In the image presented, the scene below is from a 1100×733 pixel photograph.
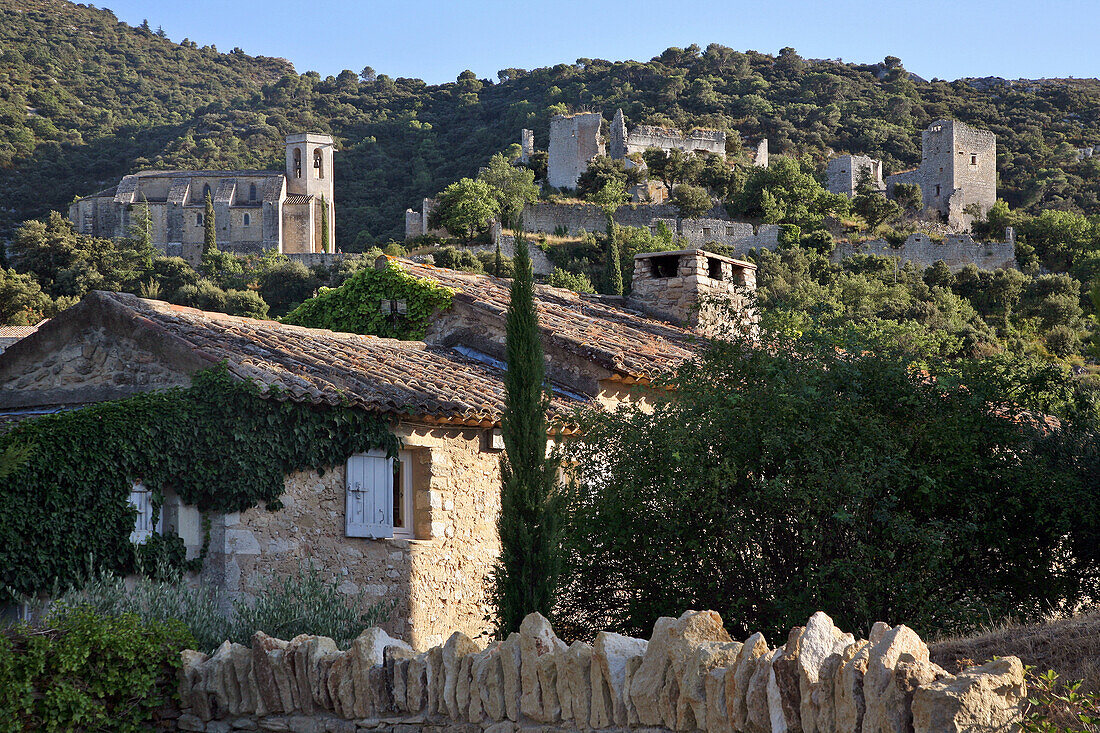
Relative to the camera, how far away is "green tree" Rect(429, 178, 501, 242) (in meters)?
57.6

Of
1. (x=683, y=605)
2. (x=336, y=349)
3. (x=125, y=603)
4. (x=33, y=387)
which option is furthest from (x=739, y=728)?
(x=33, y=387)

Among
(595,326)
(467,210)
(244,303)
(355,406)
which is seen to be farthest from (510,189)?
(355,406)

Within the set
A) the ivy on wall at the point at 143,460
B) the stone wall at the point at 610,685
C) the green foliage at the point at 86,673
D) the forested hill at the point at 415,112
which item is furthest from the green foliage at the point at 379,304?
the forested hill at the point at 415,112

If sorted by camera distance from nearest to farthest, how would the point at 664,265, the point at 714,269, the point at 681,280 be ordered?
the point at 681,280, the point at 714,269, the point at 664,265

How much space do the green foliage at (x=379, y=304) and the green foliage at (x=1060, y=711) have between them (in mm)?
10760

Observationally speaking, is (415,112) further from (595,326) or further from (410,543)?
(410,543)

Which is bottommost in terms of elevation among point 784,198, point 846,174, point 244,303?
point 244,303

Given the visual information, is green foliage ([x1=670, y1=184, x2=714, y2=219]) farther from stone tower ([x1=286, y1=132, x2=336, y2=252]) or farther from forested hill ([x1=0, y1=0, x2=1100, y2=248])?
stone tower ([x1=286, y1=132, x2=336, y2=252])

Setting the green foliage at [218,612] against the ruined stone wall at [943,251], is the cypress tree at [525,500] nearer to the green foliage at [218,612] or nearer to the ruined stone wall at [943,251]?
the green foliage at [218,612]

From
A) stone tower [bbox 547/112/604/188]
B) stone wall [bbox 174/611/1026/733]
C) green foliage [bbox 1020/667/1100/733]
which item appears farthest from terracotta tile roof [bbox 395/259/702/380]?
stone tower [bbox 547/112/604/188]

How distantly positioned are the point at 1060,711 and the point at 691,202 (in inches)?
2401

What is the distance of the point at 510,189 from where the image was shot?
63.7 m

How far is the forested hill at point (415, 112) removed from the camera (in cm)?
9244

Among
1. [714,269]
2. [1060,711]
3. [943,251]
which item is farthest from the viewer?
[943,251]
